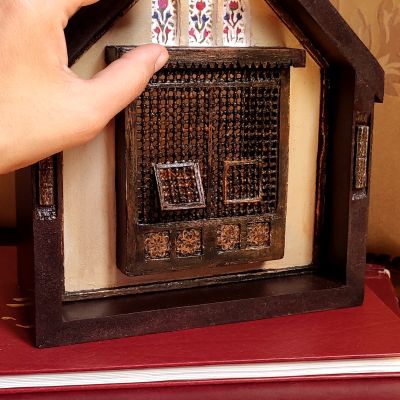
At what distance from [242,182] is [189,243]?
0.31 ft

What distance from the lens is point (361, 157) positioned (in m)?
0.91

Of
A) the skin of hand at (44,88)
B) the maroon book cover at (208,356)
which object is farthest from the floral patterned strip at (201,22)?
the maroon book cover at (208,356)

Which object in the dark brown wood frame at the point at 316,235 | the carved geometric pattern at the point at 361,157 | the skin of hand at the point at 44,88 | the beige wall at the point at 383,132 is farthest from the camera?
the beige wall at the point at 383,132

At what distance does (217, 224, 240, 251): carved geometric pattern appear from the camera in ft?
2.93

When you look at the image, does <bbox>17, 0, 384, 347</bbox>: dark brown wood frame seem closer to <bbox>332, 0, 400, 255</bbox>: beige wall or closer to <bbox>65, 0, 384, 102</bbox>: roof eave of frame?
<bbox>65, 0, 384, 102</bbox>: roof eave of frame

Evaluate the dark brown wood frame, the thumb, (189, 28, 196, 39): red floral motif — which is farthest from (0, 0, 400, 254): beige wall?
the thumb

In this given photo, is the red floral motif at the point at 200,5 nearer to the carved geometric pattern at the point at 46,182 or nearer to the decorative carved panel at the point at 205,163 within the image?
the decorative carved panel at the point at 205,163

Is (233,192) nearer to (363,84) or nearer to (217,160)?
(217,160)

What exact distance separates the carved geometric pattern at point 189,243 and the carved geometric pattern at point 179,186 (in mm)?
35

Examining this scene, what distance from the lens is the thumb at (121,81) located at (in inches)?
29.1

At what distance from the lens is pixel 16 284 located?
0.99 meters

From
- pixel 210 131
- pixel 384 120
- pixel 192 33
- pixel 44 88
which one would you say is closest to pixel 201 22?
pixel 192 33

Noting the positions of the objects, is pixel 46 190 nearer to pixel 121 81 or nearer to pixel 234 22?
pixel 121 81

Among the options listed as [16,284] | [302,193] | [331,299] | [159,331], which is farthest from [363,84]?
[16,284]
